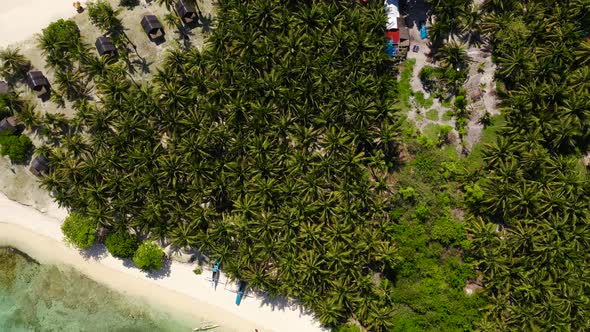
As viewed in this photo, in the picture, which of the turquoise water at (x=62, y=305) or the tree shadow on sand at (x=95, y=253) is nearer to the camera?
the turquoise water at (x=62, y=305)

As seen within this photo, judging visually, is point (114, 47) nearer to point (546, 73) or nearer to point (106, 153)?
point (106, 153)

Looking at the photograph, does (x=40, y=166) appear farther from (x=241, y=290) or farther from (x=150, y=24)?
(x=241, y=290)

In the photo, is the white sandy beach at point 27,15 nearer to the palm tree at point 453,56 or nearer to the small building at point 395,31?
the small building at point 395,31

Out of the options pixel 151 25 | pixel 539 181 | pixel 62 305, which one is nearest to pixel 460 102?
pixel 539 181

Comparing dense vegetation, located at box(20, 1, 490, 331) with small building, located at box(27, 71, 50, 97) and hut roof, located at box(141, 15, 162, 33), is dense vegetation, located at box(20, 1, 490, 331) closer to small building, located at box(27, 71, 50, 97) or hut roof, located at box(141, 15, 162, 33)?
small building, located at box(27, 71, 50, 97)

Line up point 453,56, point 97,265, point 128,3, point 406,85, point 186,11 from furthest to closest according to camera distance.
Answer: point 128,3 → point 406,85 → point 97,265 → point 186,11 → point 453,56

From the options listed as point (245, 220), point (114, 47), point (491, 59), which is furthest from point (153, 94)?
point (491, 59)

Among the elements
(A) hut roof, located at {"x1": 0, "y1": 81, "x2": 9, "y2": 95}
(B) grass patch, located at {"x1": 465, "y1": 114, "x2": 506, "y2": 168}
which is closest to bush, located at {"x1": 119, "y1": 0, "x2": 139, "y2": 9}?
(A) hut roof, located at {"x1": 0, "y1": 81, "x2": 9, "y2": 95}

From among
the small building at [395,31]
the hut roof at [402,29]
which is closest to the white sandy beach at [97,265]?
the small building at [395,31]
